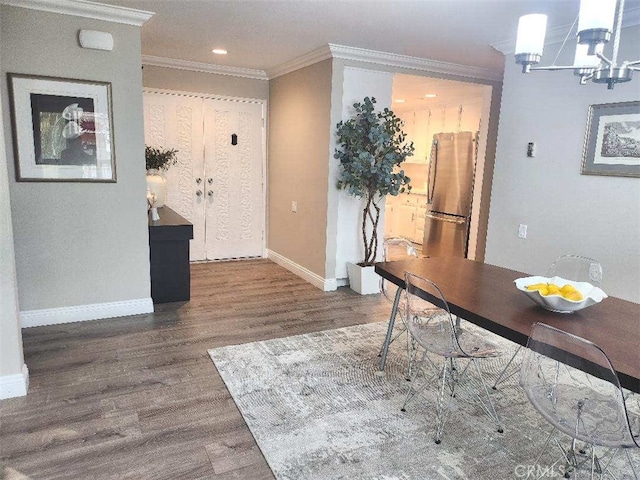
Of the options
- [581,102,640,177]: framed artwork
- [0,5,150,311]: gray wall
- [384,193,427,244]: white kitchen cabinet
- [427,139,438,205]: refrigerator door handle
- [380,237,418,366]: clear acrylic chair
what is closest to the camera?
[380,237,418,366]: clear acrylic chair

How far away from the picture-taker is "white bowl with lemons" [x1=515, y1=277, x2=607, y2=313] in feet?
6.57

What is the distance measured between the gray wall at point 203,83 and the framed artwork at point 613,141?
4018 mm

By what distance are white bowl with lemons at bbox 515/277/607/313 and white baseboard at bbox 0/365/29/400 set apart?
9.34 ft

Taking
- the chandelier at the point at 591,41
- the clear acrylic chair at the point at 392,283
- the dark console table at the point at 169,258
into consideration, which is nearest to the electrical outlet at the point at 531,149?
the clear acrylic chair at the point at 392,283

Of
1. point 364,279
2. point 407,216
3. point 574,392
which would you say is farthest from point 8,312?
point 407,216

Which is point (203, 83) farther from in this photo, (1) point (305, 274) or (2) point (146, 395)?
(2) point (146, 395)

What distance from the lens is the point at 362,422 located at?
239 centimetres

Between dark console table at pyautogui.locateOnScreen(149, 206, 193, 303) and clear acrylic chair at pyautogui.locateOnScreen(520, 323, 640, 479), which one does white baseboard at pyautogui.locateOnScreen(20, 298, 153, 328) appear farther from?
clear acrylic chair at pyautogui.locateOnScreen(520, 323, 640, 479)

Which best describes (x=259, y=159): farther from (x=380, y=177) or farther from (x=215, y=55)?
(x=380, y=177)

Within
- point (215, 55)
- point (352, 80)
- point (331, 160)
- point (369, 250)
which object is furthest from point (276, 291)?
Answer: point (215, 55)

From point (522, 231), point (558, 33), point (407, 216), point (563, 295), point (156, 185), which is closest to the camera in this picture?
point (563, 295)

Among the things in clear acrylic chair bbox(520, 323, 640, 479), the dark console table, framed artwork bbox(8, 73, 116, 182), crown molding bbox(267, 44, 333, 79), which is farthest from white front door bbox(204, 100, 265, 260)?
clear acrylic chair bbox(520, 323, 640, 479)

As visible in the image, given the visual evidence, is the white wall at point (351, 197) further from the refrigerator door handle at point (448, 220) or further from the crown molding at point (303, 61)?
the refrigerator door handle at point (448, 220)

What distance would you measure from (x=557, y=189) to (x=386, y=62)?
219 centimetres
